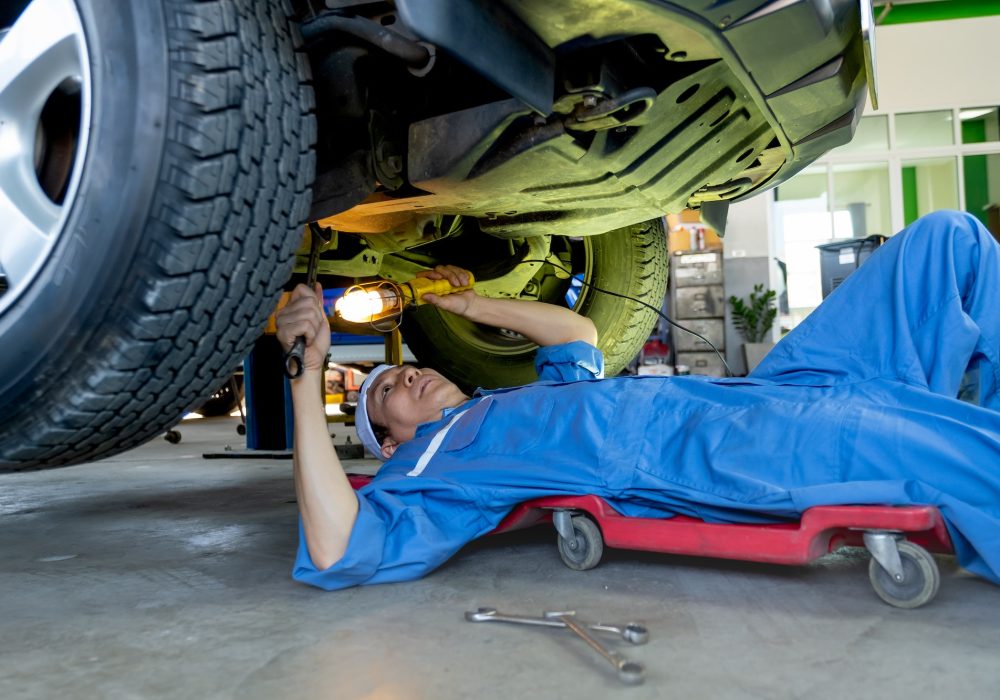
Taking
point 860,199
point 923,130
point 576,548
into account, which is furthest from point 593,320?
point 923,130

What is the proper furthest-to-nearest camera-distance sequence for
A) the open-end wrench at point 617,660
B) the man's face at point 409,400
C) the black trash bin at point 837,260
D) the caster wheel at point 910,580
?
the black trash bin at point 837,260 → the man's face at point 409,400 → the caster wheel at point 910,580 → the open-end wrench at point 617,660

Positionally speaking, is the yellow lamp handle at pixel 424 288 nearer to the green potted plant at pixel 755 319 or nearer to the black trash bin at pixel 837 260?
the black trash bin at pixel 837 260

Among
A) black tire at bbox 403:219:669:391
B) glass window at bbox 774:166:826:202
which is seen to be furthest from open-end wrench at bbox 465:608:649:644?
glass window at bbox 774:166:826:202

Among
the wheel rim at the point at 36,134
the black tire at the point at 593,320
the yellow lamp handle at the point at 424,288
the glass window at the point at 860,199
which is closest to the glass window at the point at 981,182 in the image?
the glass window at the point at 860,199

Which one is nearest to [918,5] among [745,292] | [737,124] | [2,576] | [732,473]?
[745,292]

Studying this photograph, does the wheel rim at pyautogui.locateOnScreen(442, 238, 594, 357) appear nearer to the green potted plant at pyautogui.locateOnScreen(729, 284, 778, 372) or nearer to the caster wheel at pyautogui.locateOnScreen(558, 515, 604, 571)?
the caster wheel at pyautogui.locateOnScreen(558, 515, 604, 571)

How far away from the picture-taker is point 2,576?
1356 millimetres

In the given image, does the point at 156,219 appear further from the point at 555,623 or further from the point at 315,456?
the point at 555,623

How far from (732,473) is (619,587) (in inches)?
9.3

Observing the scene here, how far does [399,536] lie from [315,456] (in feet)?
0.59

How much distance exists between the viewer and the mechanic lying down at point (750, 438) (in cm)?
109

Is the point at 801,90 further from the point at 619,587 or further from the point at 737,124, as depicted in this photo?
the point at 619,587

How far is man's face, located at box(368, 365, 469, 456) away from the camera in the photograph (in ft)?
5.56

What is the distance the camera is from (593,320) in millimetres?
2455
